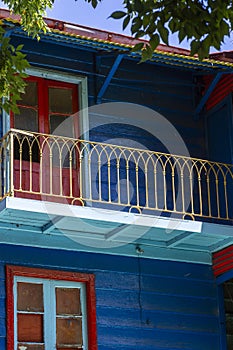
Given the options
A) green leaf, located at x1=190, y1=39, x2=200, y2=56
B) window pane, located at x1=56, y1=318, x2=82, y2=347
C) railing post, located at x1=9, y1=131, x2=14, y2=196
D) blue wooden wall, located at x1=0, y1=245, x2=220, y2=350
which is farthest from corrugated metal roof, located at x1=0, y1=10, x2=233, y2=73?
green leaf, located at x1=190, y1=39, x2=200, y2=56

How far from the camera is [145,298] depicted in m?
14.6

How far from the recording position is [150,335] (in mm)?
14469

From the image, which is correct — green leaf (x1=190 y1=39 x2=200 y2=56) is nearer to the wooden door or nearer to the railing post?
the railing post

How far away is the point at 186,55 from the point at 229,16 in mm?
5938

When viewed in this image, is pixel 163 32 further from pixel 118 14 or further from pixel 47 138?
Result: pixel 47 138

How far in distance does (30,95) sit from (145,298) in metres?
3.23

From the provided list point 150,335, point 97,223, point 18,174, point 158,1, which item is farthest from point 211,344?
point 158,1

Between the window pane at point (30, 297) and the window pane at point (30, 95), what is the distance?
2.59 m

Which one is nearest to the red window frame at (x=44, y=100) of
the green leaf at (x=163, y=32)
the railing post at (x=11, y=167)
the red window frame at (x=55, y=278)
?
the railing post at (x=11, y=167)

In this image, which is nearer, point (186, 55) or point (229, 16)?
point (229, 16)

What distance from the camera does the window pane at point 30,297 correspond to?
13812 mm

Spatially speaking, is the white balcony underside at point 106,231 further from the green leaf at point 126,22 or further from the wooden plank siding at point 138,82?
the green leaf at point 126,22

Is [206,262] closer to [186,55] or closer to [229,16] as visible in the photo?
[186,55]

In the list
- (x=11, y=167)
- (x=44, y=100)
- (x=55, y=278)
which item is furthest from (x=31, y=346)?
(x=44, y=100)
